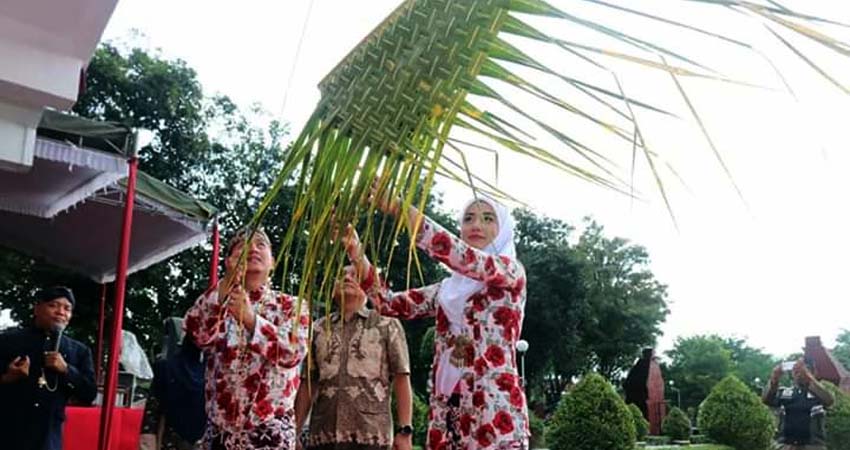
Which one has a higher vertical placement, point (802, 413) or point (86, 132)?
point (86, 132)

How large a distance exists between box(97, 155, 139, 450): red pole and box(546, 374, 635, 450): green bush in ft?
25.7

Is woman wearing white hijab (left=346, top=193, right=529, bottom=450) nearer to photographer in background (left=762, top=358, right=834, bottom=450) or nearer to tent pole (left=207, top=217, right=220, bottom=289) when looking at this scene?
tent pole (left=207, top=217, right=220, bottom=289)

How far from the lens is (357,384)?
106 inches

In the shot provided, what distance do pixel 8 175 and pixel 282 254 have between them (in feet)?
16.5

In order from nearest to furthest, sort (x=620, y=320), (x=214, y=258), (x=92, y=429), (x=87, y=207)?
(x=92, y=429) → (x=214, y=258) → (x=87, y=207) → (x=620, y=320)

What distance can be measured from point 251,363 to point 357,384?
546 mm

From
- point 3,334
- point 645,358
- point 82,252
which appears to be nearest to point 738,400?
point 82,252

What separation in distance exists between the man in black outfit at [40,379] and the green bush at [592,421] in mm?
8440

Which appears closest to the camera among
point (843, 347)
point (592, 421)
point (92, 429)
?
point (92, 429)

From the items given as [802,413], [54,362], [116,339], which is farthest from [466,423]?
[802,413]

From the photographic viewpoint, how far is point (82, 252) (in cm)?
699

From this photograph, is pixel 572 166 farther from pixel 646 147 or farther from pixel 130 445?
pixel 130 445

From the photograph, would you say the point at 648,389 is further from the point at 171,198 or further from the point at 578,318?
the point at 171,198

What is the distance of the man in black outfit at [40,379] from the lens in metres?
3.29
